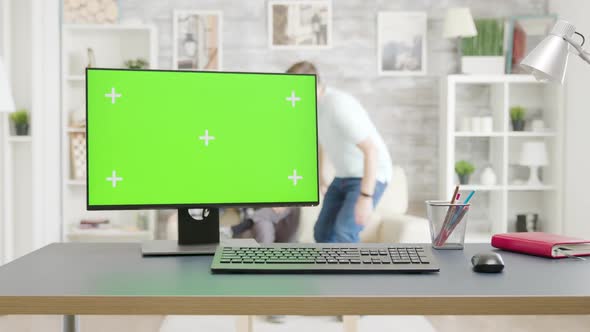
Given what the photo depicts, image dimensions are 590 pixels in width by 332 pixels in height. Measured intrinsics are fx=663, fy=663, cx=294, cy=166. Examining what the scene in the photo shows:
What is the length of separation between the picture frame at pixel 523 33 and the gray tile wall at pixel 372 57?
0.22 m

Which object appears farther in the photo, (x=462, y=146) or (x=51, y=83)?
(x=462, y=146)

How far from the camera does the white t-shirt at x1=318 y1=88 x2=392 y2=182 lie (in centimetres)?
339

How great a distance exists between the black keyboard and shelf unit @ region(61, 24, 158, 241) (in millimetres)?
3178

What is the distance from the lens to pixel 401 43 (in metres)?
4.82

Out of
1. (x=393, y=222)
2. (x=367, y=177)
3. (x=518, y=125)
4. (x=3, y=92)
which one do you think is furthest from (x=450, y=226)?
(x=518, y=125)

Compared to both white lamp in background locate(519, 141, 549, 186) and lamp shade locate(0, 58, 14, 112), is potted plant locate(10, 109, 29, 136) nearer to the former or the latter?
lamp shade locate(0, 58, 14, 112)

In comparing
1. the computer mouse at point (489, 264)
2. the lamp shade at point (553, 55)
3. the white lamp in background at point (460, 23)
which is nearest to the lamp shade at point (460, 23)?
the white lamp in background at point (460, 23)

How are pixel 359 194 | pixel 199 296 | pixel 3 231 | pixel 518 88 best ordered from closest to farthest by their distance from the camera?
1. pixel 199 296
2. pixel 359 194
3. pixel 3 231
4. pixel 518 88

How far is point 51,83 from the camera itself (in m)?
4.47

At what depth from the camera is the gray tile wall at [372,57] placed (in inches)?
189

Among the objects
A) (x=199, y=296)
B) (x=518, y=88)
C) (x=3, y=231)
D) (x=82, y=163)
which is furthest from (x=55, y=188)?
(x=199, y=296)

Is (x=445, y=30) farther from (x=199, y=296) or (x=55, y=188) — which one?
(x=199, y=296)

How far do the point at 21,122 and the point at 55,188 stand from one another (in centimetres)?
56

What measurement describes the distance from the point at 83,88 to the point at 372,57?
2077mm
